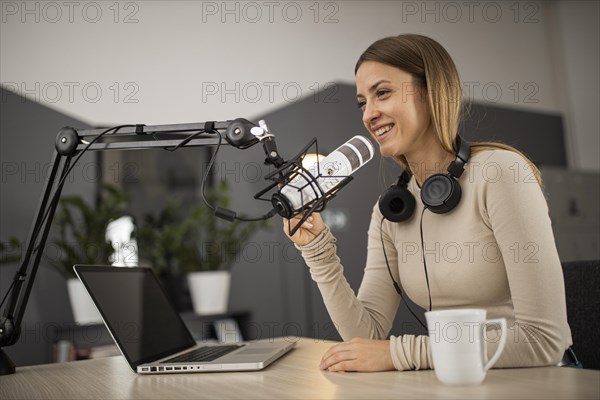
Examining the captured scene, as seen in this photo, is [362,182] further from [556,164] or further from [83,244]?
[556,164]

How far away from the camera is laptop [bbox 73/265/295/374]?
1064 millimetres

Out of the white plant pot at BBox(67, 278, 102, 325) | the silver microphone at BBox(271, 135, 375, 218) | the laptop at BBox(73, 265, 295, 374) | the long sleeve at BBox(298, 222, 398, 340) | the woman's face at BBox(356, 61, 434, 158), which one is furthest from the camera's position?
the white plant pot at BBox(67, 278, 102, 325)

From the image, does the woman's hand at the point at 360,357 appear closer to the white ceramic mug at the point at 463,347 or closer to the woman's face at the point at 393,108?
the white ceramic mug at the point at 463,347

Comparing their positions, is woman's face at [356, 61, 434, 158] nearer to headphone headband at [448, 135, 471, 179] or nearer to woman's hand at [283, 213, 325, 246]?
headphone headband at [448, 135, 471, 179]

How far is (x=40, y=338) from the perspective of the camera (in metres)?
2.24

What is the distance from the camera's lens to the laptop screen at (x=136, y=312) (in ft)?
3.59

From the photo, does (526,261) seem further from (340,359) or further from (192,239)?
(192,239)

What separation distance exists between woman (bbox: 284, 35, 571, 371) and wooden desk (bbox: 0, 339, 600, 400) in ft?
0.20

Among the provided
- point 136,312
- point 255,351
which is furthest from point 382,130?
point 136,312

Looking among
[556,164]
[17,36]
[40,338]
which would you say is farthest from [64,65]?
[556,164]

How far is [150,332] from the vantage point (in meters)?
1.22

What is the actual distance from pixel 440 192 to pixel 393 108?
280 millimetres

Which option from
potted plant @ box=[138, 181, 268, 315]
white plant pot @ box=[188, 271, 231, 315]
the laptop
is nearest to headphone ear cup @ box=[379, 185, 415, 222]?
the laptop

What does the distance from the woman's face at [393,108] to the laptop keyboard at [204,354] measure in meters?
0.62
